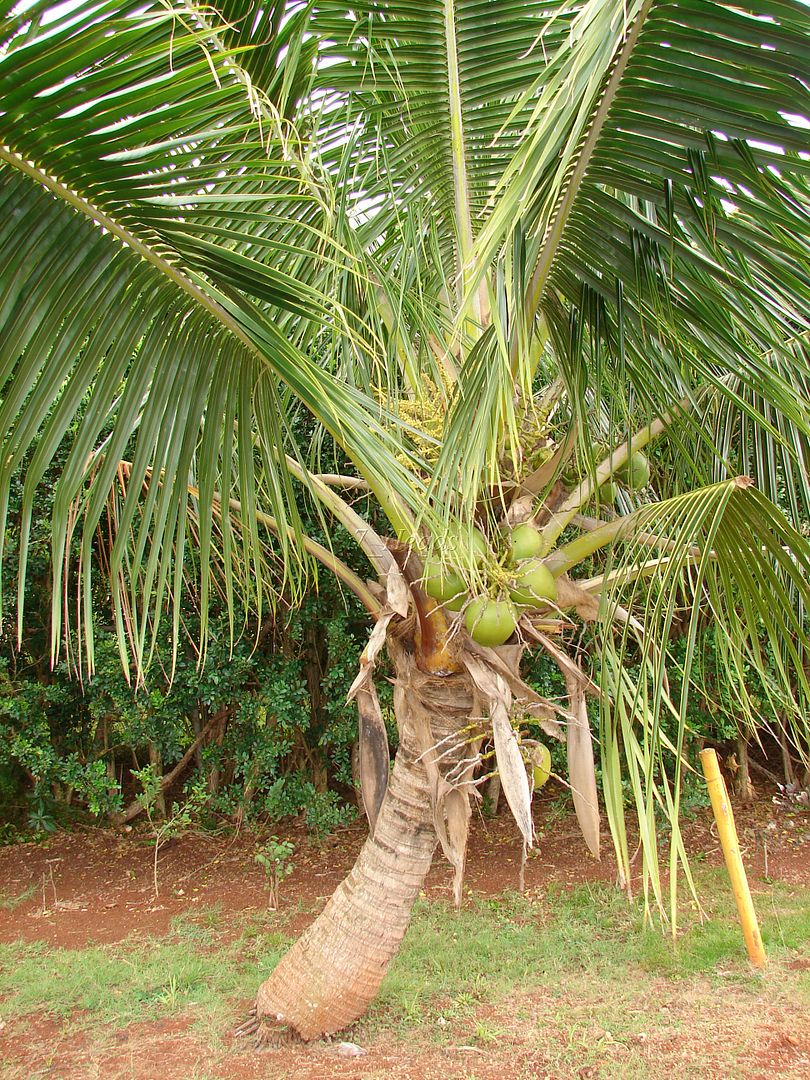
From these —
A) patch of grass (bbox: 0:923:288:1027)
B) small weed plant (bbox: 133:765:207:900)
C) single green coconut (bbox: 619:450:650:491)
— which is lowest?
patch of grass (bbox: 0:923:288:1027)

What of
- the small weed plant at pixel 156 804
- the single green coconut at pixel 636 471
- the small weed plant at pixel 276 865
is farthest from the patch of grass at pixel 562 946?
the single green coconut at pixel 636 471

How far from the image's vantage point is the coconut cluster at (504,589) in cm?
227

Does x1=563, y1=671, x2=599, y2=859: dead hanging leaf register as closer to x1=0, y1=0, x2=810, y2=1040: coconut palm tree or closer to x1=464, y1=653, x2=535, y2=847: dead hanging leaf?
x1=0, y1=0, x2=810, y2=1040: coconut palm tree

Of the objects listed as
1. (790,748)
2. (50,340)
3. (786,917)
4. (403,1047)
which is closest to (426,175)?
(50,340)

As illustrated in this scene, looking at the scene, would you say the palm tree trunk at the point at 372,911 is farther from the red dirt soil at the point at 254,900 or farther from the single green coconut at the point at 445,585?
the single green coconut at the point at 445,585

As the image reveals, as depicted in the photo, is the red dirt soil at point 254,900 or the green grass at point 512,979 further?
the green grass at point 512,979

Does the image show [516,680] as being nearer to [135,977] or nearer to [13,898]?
[135,977]

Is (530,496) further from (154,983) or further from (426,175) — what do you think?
(154,983)

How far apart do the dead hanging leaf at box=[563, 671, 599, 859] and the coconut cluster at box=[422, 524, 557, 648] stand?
308 millimetres

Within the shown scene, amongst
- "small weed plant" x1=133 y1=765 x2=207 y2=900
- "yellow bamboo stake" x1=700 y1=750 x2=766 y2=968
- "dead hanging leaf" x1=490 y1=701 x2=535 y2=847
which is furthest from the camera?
"small weed plant" x1=133 y1=765 x2=207 y2=900

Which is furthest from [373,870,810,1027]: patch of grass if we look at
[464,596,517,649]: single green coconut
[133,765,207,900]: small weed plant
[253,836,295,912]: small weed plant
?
[464,596,517,649]: single green coconut

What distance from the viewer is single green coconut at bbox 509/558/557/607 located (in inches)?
91.7

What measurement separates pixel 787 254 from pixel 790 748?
15.6 ft

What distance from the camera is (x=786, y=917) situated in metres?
3.88
